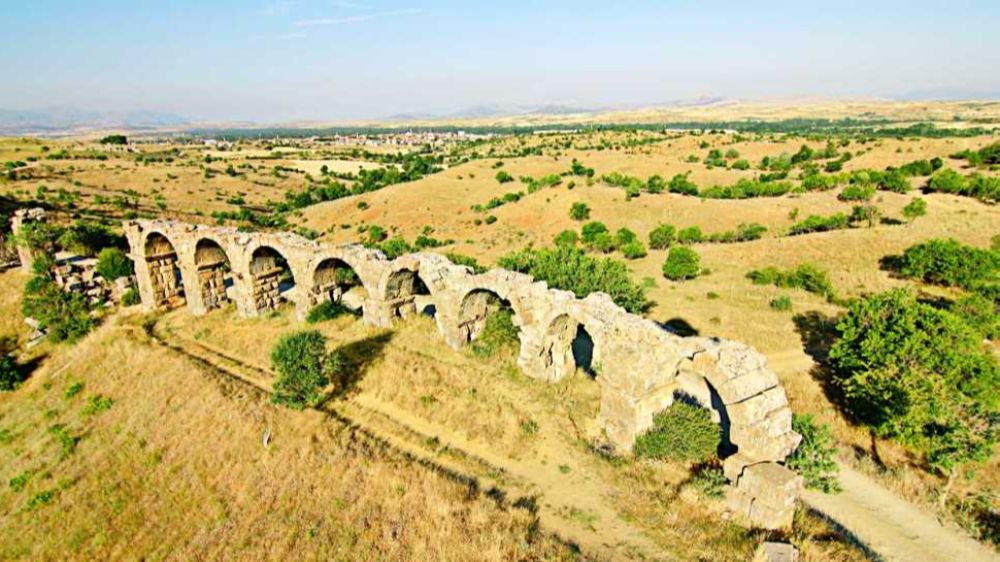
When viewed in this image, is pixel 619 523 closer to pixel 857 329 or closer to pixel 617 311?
pixel 617 311

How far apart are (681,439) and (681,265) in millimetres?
19850

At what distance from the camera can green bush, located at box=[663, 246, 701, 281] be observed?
105 feet

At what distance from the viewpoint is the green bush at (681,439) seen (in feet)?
46.4

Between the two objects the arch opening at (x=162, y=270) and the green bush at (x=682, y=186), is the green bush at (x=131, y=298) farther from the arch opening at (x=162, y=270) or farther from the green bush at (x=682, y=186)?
the green bush at (x=682, y=186)

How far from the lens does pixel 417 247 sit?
47.2m

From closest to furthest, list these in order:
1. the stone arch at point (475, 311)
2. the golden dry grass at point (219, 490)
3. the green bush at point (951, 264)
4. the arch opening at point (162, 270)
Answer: the golden dry grass at point (219, 490), the stone arch at point (475, 311), the green bush at point (951, 264), the arch opening at point (162, 270)

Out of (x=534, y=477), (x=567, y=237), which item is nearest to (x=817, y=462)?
(x=534, y=477)

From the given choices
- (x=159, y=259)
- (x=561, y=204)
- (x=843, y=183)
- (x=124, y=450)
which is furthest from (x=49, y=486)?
(x=843, y=183)

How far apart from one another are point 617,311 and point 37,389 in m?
25.5

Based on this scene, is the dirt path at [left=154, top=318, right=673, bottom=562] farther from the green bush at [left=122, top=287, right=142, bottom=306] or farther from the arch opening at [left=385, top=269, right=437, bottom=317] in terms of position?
the green bush at [left=122, top=287, right=142, bottom=306]

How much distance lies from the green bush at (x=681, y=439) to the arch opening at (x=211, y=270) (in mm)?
22406

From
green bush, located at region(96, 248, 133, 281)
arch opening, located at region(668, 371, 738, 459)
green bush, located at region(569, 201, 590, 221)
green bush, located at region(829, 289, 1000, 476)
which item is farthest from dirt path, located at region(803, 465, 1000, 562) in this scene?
green bush, located at region(569, 201, 590, 221)

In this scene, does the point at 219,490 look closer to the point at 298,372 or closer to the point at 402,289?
the point at 298,372

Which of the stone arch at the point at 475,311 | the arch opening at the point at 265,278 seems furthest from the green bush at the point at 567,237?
the arch opening at the point at 265,278
